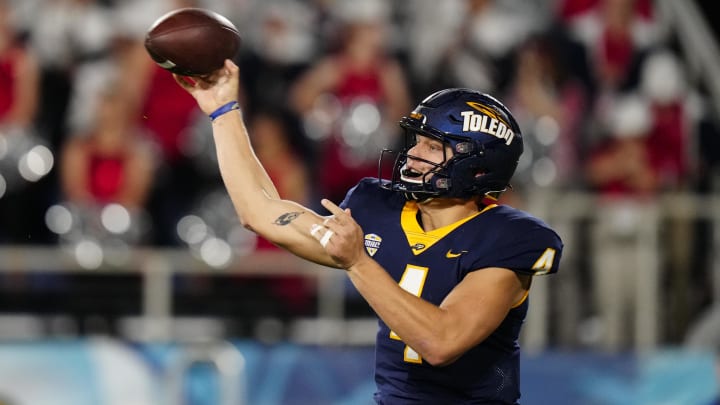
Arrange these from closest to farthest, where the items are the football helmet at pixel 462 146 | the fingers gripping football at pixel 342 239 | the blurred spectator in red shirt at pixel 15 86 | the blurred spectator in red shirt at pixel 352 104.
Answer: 1. the fingers gripping football at pixel 342 239
2. the football helmet at pixel 462 146
3. the blurred spectator in red shirt at pixel 15 86
4. the blurred spectator in red shirt at pixel 352 104

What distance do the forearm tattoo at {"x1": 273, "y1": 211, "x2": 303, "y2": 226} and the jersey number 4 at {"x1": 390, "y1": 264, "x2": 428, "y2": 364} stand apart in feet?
1.32

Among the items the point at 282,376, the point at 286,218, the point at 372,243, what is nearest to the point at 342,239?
the point at 286,218

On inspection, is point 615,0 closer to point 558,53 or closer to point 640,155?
point 558,53

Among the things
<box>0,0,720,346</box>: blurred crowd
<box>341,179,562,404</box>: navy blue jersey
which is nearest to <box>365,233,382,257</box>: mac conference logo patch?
<box>341,179,562,404</box>: navy blue jersey

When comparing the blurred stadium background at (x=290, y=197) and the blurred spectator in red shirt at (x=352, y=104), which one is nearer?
the blurred stadium background at (x=290, y=197)

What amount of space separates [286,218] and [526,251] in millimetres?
773

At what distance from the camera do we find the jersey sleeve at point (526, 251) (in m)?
3.81

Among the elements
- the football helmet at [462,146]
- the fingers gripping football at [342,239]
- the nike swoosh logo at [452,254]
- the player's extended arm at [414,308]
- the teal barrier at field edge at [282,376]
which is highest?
the football helmet at [462,146]

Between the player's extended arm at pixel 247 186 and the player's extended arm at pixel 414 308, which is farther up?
the player's extended arm at pixel 247 186

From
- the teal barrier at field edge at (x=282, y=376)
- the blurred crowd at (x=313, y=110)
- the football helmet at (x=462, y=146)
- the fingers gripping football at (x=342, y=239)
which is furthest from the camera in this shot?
the blurred crowd at (x=313, y=110)

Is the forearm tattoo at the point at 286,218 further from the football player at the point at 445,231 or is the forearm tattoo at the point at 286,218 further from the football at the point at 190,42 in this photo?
the football at the point at 190,42

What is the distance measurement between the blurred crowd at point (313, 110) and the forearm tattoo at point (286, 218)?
3669 mm

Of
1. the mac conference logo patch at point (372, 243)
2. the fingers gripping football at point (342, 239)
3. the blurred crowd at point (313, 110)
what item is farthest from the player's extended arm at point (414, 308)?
the blurred crowd at point (313, 110)

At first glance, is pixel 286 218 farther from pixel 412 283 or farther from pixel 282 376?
pixel 282 376
